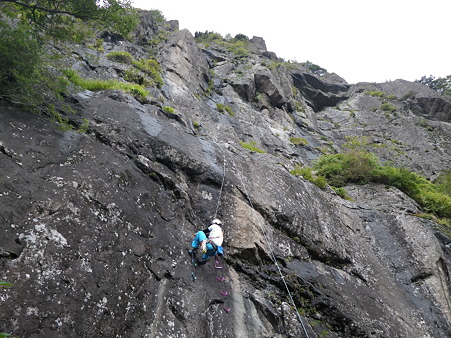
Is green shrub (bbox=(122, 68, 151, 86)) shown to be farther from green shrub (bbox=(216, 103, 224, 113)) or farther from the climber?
the climber

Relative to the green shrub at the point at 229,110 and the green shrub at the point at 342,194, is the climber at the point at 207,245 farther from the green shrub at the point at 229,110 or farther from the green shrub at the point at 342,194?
the green shrub at the point at 229,110

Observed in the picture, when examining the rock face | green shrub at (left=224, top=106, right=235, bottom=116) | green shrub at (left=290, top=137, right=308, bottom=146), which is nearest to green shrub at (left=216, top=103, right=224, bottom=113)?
green shrub at (left=224, top=106, right=235, bottom=116)

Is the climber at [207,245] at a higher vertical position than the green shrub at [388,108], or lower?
lower

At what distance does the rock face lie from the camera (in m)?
4.95

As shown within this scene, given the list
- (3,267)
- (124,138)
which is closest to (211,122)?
(124,138)

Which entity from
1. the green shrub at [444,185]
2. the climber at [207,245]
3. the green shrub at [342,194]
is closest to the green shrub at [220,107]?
the green shrub at [342,194]

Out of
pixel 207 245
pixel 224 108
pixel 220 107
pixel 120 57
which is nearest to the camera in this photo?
pixel 207 245

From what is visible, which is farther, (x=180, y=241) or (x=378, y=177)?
(x=378, y=177)

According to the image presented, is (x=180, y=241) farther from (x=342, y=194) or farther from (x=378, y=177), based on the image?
(x=378, y=177)

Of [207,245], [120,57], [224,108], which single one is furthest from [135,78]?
[207,245]

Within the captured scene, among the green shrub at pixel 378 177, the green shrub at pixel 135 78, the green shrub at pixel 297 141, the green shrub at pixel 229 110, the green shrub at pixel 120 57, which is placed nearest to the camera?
the green shrub at pixel 378 177

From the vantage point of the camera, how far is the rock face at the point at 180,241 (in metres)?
4.95

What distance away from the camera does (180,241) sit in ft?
23.8

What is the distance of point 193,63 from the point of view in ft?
79.3
